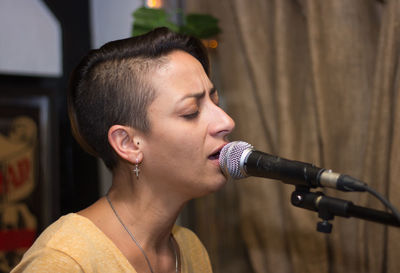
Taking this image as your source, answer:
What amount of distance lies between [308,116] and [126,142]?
690 millimetres

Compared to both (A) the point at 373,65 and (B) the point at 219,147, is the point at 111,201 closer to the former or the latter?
(B) the point at 219,147

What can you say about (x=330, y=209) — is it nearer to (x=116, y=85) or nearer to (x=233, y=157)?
(x=233, y=157)

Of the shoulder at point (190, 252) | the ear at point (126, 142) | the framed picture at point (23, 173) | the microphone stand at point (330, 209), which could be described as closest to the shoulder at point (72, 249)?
the ear at point (126, 142)

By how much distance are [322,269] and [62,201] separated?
1379 millimetres

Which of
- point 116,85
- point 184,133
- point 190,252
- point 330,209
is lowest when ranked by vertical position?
point 190,252

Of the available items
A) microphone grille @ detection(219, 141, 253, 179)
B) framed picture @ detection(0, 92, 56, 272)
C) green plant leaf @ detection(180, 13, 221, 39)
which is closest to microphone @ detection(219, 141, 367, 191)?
microphone grille @ detection(219, 141, 253, 179)

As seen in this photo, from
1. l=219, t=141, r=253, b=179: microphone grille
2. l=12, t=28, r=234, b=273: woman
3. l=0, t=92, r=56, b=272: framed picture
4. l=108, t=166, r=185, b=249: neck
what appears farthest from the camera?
l=0, t=92, r=56, b=272: framed picture

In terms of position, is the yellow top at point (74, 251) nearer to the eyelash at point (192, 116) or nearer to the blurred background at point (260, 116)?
the eyelash at point (192, 116)

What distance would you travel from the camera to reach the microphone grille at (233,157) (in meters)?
1.01

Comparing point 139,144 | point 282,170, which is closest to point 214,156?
point 139,144

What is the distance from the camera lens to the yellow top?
107 cm

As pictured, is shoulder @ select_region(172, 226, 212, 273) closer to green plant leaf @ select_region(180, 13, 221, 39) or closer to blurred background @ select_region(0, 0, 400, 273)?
blurred background @ select_region(0, 0, 400, 273)

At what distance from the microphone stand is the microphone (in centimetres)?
2

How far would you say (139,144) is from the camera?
1.20 metres
